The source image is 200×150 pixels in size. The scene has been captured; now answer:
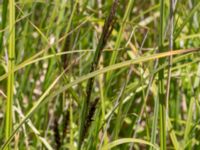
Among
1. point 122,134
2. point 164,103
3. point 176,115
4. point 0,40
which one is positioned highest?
point 0,40

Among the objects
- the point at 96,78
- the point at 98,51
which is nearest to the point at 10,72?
the point at 98,51

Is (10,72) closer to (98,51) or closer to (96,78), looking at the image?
(98,51)

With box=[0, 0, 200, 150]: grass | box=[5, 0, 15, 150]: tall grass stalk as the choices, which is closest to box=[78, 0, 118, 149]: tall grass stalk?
box=[0, 0, 200, 150]: grass

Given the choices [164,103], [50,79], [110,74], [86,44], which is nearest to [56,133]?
[50,79]

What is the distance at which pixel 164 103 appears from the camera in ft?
2.75

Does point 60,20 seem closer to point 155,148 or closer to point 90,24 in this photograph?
point 90,24

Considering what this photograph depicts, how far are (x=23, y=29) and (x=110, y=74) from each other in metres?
0.47

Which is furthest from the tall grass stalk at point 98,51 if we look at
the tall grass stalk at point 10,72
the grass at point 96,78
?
the tall grass stalk at point 10,72

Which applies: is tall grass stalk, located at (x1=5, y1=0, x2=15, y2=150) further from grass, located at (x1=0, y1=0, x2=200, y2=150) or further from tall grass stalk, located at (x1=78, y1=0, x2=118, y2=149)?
tall grass stalk, located at (x1=78, y1=0, x2=118, y2=149)

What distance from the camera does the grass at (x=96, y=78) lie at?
2.69 feet

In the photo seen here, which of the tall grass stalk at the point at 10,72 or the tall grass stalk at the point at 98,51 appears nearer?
the tall grass stalk at the point at 98,51

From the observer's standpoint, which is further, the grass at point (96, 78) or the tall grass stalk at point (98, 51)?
the grass at point (96, 78)

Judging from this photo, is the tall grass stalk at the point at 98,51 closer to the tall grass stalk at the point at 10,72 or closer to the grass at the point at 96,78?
the grass at the point at 96,78

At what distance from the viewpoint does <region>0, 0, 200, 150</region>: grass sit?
82cm
